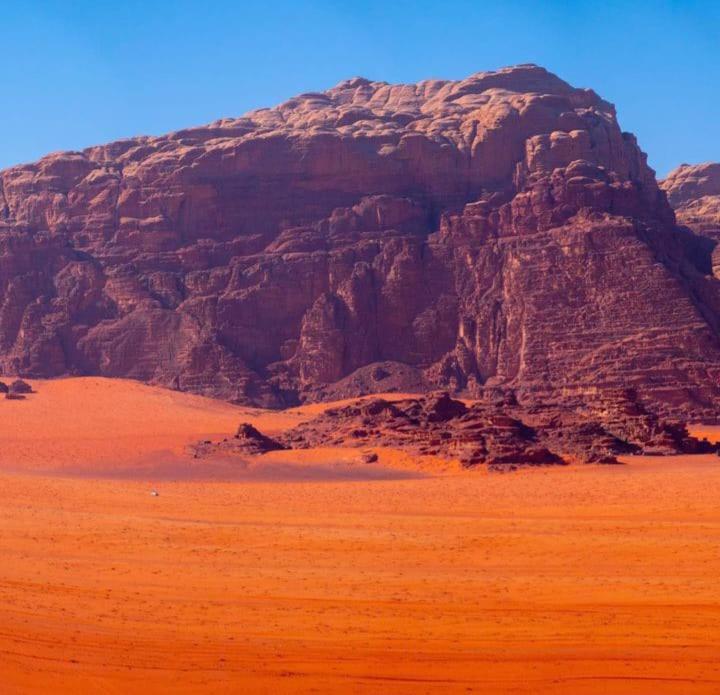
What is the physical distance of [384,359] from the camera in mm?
68062

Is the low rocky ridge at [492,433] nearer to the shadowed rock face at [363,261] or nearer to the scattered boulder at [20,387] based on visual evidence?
the shadowed rock face at [363,261]

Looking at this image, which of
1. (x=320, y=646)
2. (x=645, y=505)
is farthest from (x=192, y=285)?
(x=320, y=646)

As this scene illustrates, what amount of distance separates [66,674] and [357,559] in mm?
7323

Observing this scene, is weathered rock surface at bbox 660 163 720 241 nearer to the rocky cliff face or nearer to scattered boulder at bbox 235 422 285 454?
the rocky cliff face

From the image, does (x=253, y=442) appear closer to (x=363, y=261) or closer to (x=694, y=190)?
(x=363, y=261)

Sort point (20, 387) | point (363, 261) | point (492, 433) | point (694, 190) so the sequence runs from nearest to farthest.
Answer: point (492, 433) → point (20, 387) → point (363, 261) → point (694, 190)

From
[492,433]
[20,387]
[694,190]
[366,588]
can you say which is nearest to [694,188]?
[694,190]

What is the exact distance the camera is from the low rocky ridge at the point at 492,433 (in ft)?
129

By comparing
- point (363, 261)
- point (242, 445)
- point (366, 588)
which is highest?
point (363, 261)

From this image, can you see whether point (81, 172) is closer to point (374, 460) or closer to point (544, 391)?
point (544, 391)

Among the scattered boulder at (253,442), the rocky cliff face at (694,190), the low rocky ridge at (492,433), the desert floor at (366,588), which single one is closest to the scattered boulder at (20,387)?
the low rocky ridge at (492,433)

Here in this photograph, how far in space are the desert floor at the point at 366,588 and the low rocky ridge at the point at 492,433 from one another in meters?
5.62

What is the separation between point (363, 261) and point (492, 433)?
30627 mm

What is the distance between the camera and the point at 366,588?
17.6 m
